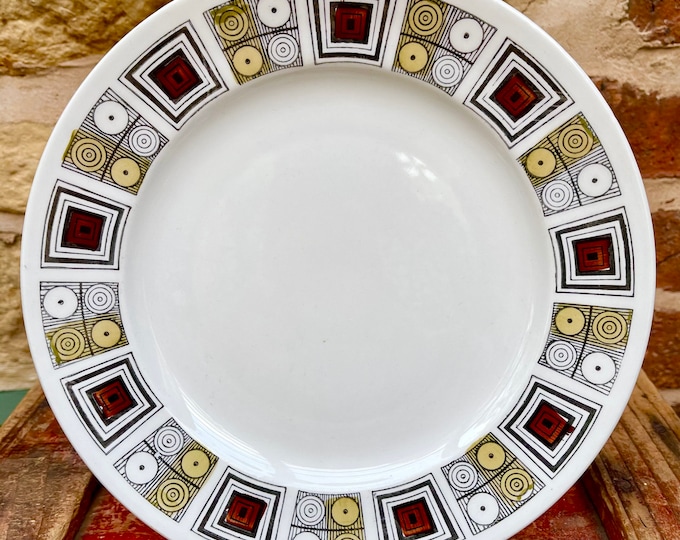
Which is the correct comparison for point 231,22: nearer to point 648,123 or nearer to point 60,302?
point 60,302

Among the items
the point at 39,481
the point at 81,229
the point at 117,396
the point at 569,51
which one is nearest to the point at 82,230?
the point at 81,229

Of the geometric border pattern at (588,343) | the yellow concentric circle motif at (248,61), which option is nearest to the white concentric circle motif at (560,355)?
the geometric border pattern at (588,343)

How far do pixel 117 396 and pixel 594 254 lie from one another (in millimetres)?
412

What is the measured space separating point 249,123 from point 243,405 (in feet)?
0.80

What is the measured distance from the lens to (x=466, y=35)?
16.4 inches

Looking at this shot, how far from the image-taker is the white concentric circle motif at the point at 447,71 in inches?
16.7

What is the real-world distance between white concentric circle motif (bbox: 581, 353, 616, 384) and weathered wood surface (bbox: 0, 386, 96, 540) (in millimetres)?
456

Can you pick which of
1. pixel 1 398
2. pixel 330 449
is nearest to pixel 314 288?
pixel 330 449

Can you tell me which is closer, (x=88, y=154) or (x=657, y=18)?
(x=88, y=154)

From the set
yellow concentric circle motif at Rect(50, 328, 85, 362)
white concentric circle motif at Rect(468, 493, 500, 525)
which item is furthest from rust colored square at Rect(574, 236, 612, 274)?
yellow concentric circle motif at Rect(50, 328, 85, 362)

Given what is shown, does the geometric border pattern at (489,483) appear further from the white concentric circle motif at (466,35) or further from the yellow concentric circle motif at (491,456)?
the white concentric circle motif at (466,35)

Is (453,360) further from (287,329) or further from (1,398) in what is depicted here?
(1,398)

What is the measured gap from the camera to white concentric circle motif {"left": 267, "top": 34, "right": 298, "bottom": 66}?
424 millimetres

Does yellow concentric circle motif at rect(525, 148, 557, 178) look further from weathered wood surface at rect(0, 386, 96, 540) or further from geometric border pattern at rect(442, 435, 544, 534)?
weathered wood surface at rect(0, 386, 96, 540)
